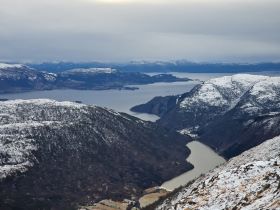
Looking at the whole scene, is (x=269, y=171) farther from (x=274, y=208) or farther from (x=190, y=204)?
(x=274, y=208)

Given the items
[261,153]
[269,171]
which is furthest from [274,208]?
[261,153]

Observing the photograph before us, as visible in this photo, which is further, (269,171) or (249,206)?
(269,171)

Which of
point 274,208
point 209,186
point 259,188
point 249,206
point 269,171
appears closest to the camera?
point 274,208

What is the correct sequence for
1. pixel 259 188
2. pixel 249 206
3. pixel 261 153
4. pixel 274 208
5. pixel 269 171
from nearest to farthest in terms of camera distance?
pixel 274 208, pixel 249 206, pixel 259 188, pixel 269 171, pixel 261 153

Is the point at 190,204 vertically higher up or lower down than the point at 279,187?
lower down

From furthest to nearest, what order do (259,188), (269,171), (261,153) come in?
(261,153) → (269,171) → (259,188)

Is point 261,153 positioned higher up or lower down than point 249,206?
lower down

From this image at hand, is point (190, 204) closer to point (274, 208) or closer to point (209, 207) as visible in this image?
point (209, 207)

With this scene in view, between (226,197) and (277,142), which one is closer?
(226,197)

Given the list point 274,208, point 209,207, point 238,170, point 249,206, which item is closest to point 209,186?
point 238,170
